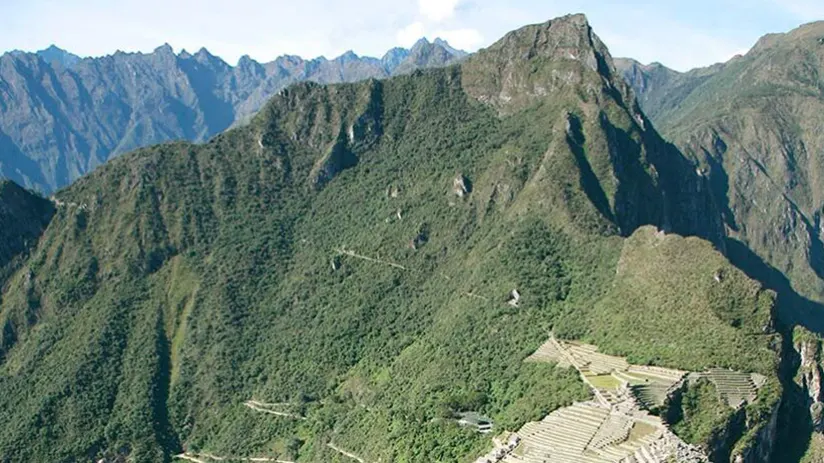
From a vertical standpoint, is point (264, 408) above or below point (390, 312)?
below

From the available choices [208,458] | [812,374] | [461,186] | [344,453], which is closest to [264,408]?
[208,458]

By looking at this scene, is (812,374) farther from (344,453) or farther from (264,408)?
(264,408)

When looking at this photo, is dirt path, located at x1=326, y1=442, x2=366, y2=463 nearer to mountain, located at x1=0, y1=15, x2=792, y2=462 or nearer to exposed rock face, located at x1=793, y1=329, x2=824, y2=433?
mountain, located at x1=0, y1=15, x2=792, y2=462

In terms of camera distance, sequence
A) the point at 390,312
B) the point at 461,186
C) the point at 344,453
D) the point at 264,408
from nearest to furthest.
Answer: the point at 344,453 → the point at 264,408 → the point at 390,312 → the point at 461,186

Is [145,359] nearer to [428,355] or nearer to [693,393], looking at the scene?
[428,355]

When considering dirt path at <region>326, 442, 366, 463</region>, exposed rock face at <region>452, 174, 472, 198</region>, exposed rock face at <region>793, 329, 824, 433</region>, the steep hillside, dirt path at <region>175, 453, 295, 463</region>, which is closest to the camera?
exposed rock face at <region>793, 329, 824, 433</region>

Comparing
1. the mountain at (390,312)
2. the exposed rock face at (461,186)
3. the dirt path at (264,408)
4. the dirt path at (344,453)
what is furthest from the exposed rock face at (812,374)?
the dirt path at (264,408)

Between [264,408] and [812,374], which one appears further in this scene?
[264,408]

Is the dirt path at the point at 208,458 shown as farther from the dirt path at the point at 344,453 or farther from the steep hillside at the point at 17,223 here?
the steep hillside at the point at 17,223

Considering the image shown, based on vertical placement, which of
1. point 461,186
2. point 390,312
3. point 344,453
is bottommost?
point 344,453

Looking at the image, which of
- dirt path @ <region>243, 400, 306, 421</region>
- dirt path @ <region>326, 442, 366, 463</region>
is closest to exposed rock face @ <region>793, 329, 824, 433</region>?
dirt path @ <region>326, 442, 366, 463</region>
